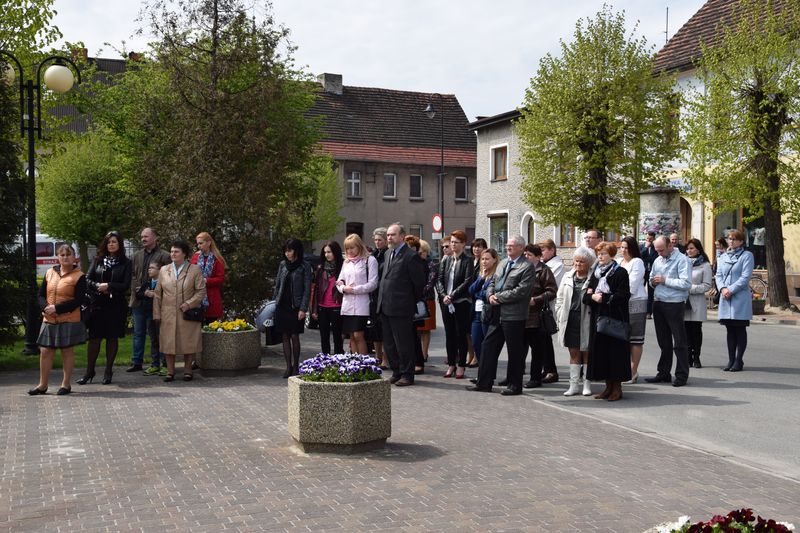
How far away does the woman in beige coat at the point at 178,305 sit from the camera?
1224cm

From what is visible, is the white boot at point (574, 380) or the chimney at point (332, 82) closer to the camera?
the white boot at point (574, 380)

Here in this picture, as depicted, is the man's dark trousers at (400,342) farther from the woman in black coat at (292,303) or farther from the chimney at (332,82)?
the chimney at (332,82)

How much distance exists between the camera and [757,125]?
2467cm

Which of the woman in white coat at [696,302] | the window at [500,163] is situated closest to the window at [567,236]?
the window at [500,163]

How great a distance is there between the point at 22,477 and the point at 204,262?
254 inches

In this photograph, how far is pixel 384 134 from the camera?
60062 mm

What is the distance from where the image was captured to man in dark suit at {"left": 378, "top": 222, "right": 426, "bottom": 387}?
11812mm

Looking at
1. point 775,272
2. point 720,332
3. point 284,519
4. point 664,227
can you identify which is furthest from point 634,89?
point 284,519

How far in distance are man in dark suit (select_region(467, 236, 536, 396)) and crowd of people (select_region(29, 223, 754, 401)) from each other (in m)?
0.02

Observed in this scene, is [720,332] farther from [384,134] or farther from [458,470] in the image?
[384,134]

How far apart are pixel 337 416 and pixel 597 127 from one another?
24.9m

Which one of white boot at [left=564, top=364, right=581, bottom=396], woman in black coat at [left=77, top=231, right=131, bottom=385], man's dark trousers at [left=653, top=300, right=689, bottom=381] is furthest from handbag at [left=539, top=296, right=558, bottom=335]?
woman in black coat at [left=77, top=231, right=131, bottom=385]

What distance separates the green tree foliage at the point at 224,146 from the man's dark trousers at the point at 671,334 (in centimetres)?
609

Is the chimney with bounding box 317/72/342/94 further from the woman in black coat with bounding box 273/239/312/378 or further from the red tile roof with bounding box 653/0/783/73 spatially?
the woman in black coat with bounding box 273/239/312/378
